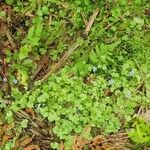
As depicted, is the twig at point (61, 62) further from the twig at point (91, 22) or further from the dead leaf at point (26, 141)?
the dead leaf at point (26, 141)

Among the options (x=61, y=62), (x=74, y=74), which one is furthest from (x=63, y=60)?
(x=74, y=74)

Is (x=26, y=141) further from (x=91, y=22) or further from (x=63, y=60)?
(x=91, y=22)

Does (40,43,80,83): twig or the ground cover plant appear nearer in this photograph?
the ground cover plant

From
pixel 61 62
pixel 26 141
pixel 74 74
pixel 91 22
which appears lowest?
pixel 26 141

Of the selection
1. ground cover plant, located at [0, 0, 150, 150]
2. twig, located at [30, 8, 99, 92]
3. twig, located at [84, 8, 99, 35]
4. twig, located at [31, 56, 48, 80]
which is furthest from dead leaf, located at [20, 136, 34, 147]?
twig, located at [84, 8, 99, 35]

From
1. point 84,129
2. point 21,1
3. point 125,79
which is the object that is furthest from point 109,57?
point 21,1

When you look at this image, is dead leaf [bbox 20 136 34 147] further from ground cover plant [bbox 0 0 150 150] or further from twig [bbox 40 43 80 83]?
twig [bbox 40 43 80 83]

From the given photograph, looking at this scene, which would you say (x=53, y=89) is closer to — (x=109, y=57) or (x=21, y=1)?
(x=109, y=57)

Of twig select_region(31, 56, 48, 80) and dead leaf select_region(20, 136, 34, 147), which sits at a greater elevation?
twig select_region(31, 56, 48, 80)

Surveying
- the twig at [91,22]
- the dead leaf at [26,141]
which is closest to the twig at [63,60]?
the twig at [91,22]
